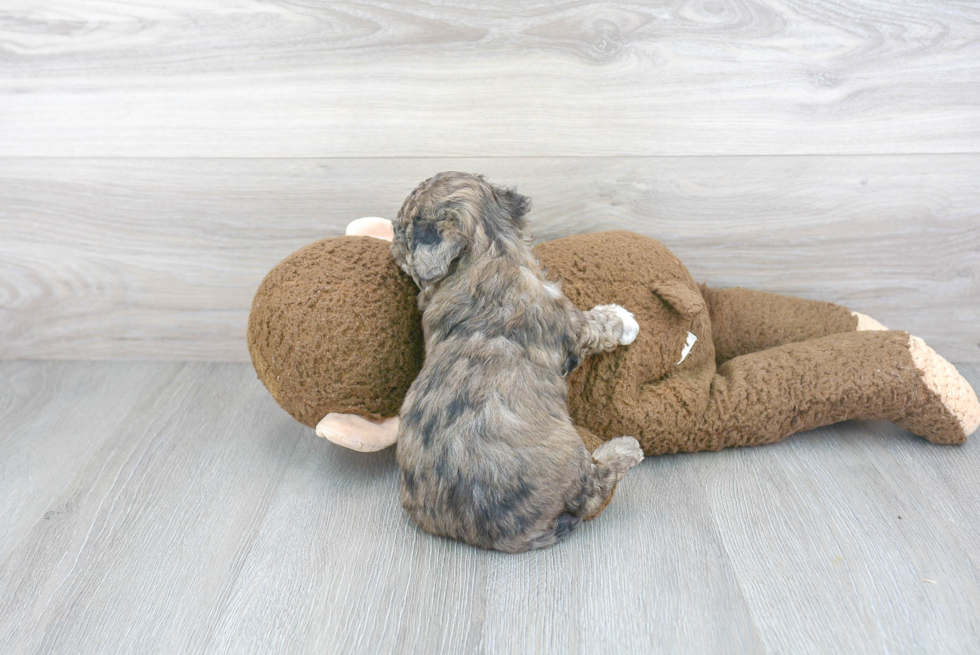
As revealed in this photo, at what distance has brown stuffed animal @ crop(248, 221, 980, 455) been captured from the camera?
180 centimetres

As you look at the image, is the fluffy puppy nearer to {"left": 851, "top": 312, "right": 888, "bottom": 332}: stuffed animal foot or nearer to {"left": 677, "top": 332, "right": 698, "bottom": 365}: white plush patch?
{"left": 677, "top": 332, "right": 698, "bottom": 365}: white plush patch

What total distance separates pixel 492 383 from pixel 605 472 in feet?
1.11

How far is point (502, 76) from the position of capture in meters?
2.15

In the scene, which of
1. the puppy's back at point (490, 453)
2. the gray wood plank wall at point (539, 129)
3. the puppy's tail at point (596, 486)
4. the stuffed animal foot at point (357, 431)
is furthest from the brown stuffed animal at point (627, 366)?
the gray wood plank wall at point (539, 129)

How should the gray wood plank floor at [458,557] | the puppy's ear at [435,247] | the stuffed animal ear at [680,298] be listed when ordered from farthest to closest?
1. the stuffed animal ear at [680,298]
2. the puppy's ear at [435,247]
3. the gray wood plank floor at [458,557]

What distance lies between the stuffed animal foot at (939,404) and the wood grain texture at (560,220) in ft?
1.60

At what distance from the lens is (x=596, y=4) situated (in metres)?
2.08

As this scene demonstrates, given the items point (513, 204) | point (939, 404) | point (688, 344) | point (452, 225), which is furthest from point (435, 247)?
point (939, 404)

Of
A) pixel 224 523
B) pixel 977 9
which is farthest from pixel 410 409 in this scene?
pixel 977 9

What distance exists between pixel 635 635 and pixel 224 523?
3.33 feet

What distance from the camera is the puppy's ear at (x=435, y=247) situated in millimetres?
1671

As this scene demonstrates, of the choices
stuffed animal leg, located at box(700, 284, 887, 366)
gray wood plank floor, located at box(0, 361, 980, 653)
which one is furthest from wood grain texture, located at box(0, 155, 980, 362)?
gray wood plank floor, located at box(0, 361, 980, 653)

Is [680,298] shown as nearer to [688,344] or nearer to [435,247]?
[688,344]

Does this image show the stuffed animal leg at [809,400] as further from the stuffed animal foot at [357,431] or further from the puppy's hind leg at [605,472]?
the stuffed animal foot at [357,431]
